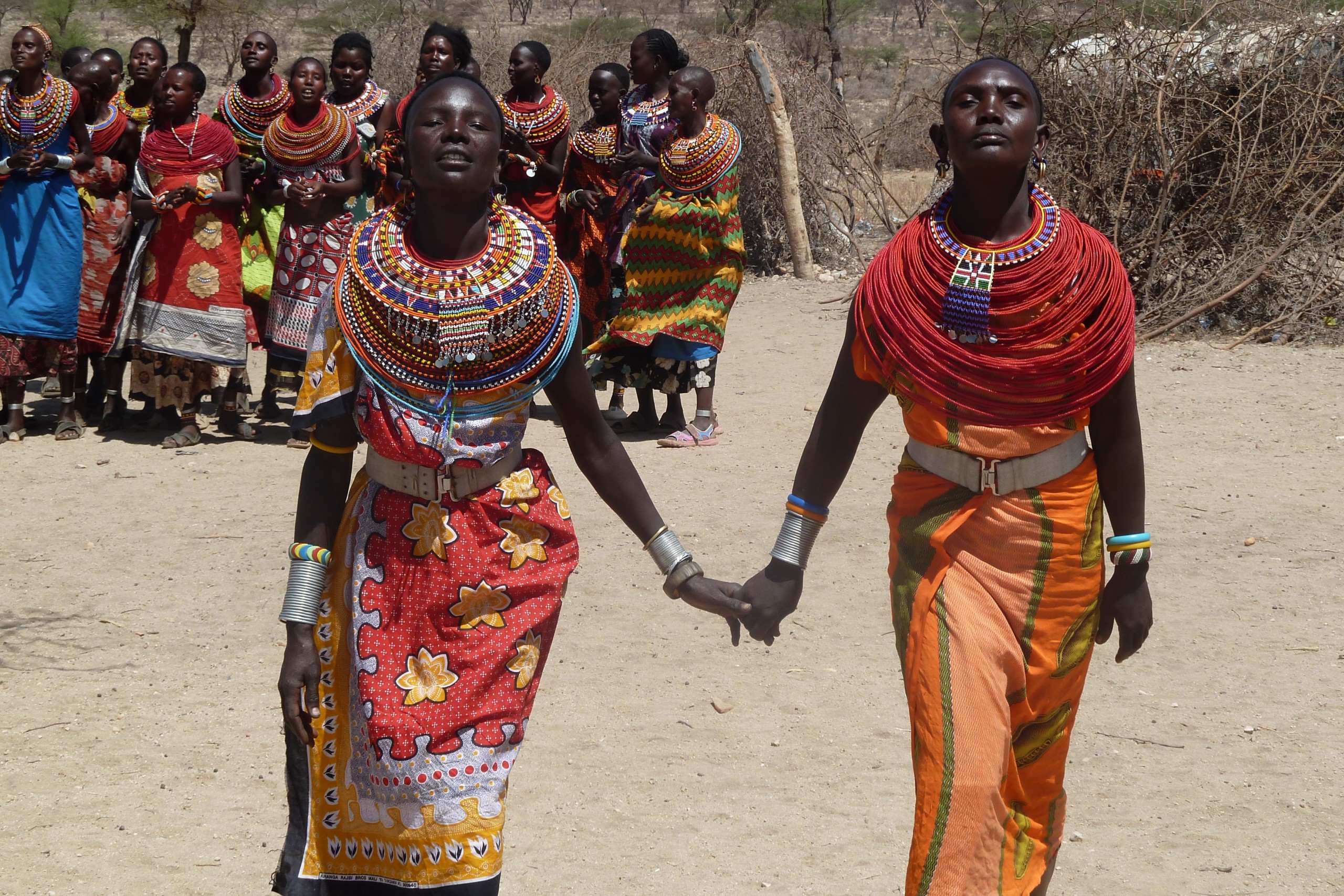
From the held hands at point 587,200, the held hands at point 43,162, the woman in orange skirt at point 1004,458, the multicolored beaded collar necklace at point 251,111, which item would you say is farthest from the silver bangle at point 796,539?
the held hands at point 43,162

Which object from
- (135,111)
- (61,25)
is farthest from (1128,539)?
(61,25)

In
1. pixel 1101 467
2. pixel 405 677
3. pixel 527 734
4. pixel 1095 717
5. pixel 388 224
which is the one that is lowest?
pixel 527 734

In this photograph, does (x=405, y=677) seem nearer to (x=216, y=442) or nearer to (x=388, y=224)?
(x=388, y=224)

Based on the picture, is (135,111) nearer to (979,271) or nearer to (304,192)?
(304,192)

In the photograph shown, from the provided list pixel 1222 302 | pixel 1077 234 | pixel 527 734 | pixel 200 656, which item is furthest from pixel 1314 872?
pixel 1222 302

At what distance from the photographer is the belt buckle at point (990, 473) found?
2.74 metres

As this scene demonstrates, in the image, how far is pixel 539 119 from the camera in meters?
7.98

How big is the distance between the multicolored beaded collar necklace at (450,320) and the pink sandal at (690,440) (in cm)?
508

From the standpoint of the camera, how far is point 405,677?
2.61 m

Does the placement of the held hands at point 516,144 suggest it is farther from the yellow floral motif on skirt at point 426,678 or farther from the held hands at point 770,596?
the yellow floral motif on skirt at point 426,678

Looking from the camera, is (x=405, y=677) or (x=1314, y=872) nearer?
(x=405, y=677)

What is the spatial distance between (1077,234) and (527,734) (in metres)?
2.36

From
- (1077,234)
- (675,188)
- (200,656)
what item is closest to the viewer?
(1077,234)

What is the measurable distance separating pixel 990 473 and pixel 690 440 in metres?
5.11
